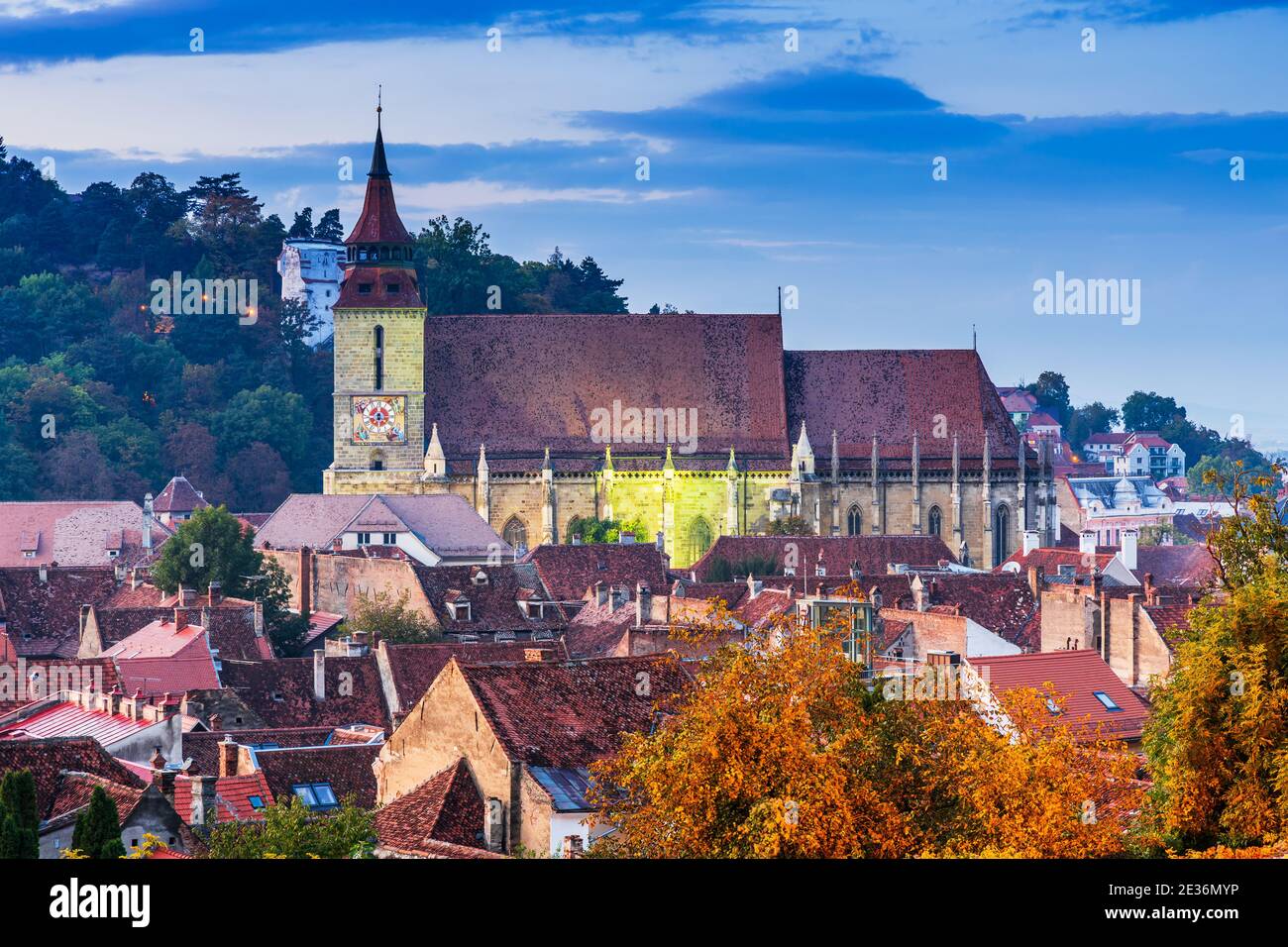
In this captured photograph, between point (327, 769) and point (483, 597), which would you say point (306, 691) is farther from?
point (483, 597)

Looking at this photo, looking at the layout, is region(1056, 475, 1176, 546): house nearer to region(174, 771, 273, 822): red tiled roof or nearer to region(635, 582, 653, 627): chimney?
region(635, 582, 653, 627): chimney

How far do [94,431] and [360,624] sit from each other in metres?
62.9

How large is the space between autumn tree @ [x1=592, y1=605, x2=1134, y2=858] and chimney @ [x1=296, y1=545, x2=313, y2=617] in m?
45.5

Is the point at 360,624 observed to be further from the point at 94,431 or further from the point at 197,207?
the point at 197,207

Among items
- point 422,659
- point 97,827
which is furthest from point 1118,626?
point 97,827

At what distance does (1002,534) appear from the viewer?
91.7m

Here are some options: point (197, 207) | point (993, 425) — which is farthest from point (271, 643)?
point (197, 207)

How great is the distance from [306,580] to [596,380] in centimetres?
2963

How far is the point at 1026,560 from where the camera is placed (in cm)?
7225

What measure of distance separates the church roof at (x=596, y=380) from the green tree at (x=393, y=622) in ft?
110

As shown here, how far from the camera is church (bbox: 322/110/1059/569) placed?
91000 mm

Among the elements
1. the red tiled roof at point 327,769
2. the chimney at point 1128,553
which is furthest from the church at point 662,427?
the red tiled roof at point 327,769

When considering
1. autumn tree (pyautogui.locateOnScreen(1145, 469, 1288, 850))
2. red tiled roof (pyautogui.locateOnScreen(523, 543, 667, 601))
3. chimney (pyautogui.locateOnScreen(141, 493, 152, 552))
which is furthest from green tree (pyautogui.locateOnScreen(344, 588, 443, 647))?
autumn tree (pyautogui.locateOnScreen(1145, 469, 1288, 850))
